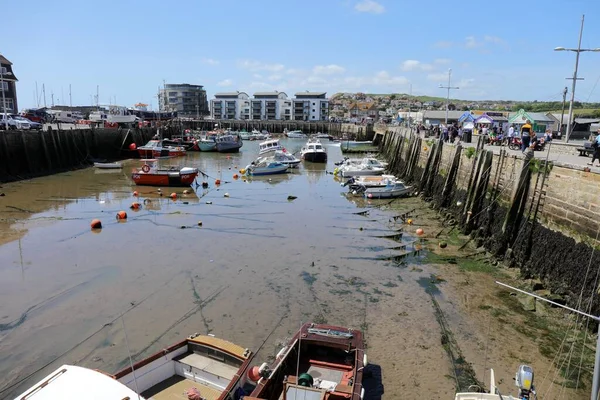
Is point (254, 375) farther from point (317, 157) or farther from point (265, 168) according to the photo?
point (317, 157)

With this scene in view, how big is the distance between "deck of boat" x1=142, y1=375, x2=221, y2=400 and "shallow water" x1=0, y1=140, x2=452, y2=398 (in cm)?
192

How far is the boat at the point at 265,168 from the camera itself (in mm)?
38719

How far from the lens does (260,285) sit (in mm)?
13703

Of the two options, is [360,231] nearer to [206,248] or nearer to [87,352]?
[206,248]

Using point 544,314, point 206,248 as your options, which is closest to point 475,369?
point 544,314

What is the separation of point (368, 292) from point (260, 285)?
3460 millimetres

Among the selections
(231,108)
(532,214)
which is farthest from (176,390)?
(231,108)

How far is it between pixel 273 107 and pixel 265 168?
354 feet

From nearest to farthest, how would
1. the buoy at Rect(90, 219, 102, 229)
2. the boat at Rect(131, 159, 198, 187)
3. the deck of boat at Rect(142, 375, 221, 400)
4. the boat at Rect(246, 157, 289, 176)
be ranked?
the deck of boat at Rect(142, 375, 221, 400), the buoy at Rect(90, 219, 102, 229), the boat at Rect(131, 159, 198, 187), the boat at Rect(246, 157, 289, 176)

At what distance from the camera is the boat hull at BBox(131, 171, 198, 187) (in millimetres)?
31219

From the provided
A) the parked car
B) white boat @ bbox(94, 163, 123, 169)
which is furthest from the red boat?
the parked car

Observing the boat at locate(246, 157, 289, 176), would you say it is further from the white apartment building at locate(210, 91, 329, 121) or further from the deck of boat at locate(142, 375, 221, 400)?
the white apartment building at locate(210, 91, 329, 121)

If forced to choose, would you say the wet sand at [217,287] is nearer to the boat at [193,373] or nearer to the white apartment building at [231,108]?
the boat at [193,373]

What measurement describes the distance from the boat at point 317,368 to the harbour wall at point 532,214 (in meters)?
6.39
